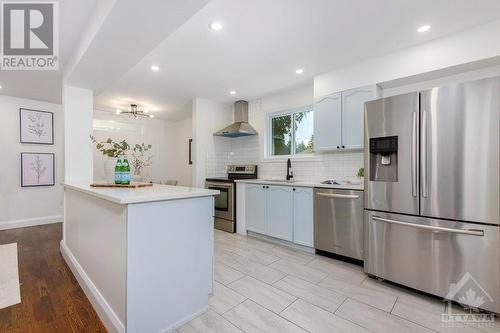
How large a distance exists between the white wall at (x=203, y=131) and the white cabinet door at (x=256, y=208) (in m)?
1.12

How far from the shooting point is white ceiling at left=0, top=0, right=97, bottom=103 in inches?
73.9

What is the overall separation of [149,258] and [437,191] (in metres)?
2.30

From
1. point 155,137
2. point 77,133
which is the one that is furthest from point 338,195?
point 155,137

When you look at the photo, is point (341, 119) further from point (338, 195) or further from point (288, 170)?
point (288, 170)

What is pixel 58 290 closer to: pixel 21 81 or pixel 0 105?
pixel 21 81

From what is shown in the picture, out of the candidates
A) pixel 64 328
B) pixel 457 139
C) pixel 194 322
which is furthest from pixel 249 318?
pixel 457 139

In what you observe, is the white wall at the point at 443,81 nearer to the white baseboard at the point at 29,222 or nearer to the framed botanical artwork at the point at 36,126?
the framed botanical artwork at the point at 36,126

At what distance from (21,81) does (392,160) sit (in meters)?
5.19

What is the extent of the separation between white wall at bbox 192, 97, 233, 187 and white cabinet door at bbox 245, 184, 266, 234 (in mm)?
1117

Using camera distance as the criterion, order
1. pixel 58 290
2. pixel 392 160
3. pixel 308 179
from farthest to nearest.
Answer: pixel 308 179, pixel 392 160, pixel 58 290

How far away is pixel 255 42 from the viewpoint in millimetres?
2439

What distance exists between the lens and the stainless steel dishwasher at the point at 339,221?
2.55 meters

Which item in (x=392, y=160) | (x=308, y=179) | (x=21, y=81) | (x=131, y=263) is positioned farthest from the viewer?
(x=308, y=179)

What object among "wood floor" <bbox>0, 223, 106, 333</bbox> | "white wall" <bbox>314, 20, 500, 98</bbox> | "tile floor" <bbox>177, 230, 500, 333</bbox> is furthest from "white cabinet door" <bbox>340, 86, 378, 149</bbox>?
"wood floor" <bbox>0, 223, 106, 333</bbox>
